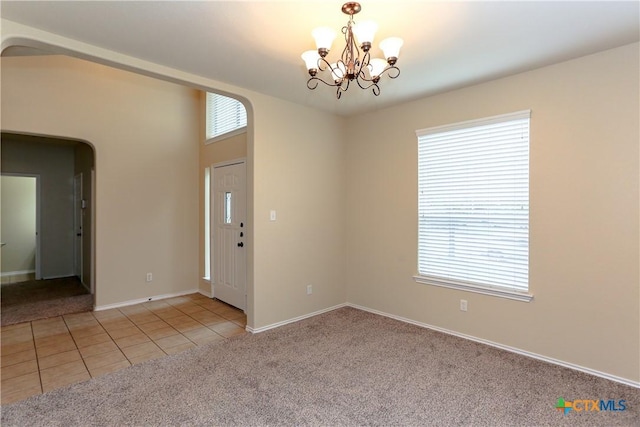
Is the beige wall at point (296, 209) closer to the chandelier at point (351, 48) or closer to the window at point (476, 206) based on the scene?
the window at point (476, 206)

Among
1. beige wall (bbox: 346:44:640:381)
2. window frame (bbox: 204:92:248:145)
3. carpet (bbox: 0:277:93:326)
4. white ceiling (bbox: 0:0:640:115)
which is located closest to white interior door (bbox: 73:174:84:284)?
carpet (bbox: 0:277:93:326)

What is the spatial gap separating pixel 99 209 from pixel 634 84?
5.84 metres

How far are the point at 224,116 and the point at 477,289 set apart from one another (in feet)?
13.6

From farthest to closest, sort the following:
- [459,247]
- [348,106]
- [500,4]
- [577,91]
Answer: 1. [348,106]
2. [459,247]
3. [577,91]
4. [500,4]

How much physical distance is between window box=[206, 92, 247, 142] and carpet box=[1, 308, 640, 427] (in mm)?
2945

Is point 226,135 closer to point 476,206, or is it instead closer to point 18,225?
point 476,206

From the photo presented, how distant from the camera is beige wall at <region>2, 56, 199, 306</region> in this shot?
4.02 m

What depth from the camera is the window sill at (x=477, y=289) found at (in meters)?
3.01

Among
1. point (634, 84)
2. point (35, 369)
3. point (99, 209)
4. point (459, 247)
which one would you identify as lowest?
point (35, 369)

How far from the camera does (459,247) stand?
136 inches

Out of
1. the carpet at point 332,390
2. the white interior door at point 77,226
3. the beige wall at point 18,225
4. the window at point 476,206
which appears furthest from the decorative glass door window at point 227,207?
the beige wall at point 18,225

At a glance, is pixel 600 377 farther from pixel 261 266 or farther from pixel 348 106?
pixel 348 106

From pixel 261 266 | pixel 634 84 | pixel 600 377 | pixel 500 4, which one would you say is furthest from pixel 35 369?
pixel 634 84

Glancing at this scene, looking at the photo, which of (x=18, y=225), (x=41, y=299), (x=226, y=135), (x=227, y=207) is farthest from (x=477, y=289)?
(x=18, y=225)
